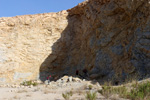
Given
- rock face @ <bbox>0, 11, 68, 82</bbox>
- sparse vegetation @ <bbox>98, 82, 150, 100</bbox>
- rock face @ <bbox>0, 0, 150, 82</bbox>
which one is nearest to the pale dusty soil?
sparse vegetation @ <bbox>98, 82, 150, 100</bbox>

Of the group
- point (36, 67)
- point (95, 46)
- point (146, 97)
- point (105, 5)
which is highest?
point (105, 5)

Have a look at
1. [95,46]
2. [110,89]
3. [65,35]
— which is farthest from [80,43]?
[110,89]

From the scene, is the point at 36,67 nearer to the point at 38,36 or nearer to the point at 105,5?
A: the point at 38,36

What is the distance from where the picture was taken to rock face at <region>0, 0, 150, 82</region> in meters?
8.87

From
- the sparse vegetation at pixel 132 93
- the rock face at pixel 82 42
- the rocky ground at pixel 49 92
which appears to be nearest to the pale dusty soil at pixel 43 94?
the rocky ground at pixel 49 92

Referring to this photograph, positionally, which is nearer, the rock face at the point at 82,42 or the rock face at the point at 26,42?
the rock face at the point at 82,42

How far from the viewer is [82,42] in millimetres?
14156

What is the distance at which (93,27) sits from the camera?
12.7m

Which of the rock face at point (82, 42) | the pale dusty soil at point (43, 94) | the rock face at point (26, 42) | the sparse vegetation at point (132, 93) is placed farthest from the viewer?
the rock face at point (26, 42)

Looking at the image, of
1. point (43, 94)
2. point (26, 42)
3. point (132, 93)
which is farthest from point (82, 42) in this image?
point (132, 93)

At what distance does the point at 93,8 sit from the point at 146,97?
32.4 feet

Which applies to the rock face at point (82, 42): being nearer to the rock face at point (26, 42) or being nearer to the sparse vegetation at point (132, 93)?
the rock face at point (26, 42)

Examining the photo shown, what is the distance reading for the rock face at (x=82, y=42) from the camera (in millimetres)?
8867

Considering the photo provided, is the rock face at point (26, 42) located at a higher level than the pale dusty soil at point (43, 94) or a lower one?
higher
